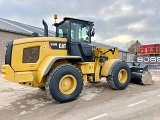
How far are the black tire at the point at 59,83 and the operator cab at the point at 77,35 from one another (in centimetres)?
83

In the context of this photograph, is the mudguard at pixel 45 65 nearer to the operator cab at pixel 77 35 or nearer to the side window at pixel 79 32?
the operator cab at pixel 77 35

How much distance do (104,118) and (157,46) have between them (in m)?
18.2

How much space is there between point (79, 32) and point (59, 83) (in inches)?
82.3

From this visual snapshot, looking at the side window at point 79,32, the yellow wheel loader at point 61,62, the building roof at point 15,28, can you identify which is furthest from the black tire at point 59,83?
the building roof at point 15,28

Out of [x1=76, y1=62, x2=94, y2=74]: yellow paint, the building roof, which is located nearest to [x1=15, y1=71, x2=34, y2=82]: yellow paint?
[x1=76, y1=62, x2=94, y2=74]: yellow paint

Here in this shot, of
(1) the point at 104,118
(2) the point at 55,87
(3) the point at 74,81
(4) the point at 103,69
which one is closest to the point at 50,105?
(2) the point at 55,87

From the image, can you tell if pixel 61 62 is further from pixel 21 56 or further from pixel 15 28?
pixel 15 28

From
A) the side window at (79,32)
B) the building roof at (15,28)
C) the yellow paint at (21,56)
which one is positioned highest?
the building roof at (15,28)

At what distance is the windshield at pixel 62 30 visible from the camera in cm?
698

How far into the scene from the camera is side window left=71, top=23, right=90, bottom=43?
6.89 meters

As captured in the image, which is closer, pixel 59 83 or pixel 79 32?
pixel 59 83

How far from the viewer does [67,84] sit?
20.3 feet

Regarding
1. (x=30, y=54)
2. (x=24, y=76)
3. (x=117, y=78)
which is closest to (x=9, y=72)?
(x=24, y=76)

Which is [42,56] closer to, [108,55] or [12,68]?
[12,68]
